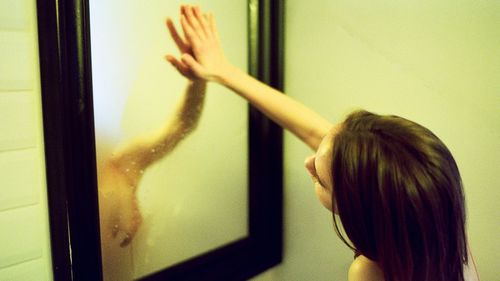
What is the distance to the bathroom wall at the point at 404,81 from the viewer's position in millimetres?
793

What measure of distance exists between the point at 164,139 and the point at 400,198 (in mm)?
483

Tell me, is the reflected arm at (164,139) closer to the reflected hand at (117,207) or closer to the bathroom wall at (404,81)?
the reflected hand at (117,207)

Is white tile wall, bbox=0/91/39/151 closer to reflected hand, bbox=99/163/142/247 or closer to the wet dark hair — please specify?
reflected hand, bbox=99/163/142/247

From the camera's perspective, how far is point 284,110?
0.86 meters

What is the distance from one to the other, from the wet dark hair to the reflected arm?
1.27 ft

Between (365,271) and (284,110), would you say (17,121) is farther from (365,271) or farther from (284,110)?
(365,271)

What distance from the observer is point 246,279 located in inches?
39.0

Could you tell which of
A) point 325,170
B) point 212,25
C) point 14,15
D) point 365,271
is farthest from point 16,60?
point 365,271

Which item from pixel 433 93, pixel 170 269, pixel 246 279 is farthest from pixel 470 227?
pixel 170 269

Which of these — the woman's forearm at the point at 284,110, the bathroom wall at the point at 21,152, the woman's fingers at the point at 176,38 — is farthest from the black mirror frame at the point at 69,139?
the woman's forearm at the point at 284,110

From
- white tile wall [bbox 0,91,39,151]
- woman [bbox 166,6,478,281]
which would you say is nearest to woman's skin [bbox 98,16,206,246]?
white tile wall [bbox 0,91,39,151]

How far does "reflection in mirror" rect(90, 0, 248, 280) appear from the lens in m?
0.73

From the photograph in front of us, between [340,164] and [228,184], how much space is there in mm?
473

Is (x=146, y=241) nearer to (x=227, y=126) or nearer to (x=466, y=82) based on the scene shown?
(x=227, y=126)
